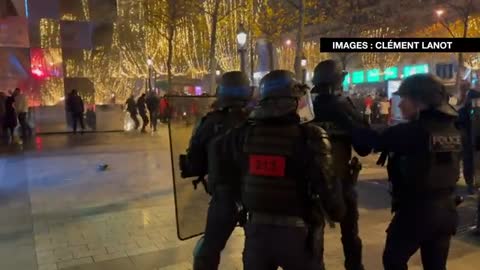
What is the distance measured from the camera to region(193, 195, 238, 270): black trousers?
2844 millimetres

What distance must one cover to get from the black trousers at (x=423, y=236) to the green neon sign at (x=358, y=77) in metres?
41.1

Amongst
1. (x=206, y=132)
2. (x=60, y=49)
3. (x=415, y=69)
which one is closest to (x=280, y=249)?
(x=206, y=132)

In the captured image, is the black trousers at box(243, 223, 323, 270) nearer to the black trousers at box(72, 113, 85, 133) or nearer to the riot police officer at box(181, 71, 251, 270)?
the riot police officer at box(181, 71, 251, 270)

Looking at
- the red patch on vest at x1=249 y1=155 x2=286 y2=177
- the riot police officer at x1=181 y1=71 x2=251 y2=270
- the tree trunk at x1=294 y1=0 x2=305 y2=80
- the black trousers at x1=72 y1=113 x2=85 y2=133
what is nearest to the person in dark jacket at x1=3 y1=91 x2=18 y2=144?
the black trousers at x1=72 y1=113 x2=85 y2=133

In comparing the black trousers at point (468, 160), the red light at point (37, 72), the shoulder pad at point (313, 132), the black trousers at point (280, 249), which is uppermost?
the red light at point (37, 72)

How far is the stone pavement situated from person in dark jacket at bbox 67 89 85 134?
6.38m

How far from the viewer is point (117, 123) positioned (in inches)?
752

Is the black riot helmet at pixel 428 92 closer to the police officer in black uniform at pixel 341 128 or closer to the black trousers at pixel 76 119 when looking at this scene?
the police officer in black uniform at pixel 341 128

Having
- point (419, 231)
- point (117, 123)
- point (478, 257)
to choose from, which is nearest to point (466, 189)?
point (478, 257)

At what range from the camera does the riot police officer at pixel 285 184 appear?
2191mm

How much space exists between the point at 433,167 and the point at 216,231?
136cm

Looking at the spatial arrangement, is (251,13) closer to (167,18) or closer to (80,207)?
(167,18)

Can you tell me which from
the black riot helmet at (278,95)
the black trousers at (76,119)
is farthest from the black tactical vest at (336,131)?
the black trousers at (76,119)

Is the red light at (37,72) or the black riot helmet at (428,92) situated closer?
the black riot helmet at (428,92)
